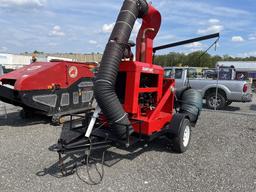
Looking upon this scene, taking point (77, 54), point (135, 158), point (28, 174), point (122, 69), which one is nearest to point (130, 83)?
point (122, 69)

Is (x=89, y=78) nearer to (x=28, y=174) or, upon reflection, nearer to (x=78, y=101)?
(x=78, y=101)

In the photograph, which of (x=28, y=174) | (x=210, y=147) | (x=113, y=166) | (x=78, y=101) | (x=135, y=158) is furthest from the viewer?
(x=78, y=101)

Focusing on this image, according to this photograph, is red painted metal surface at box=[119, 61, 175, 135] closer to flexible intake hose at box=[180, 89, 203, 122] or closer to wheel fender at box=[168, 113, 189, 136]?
wheel fender at box=[168, 113, 189, 136]

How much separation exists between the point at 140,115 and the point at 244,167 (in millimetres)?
2033

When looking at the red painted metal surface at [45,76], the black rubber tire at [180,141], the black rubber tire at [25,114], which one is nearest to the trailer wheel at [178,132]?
the black rubber tire at [180,141]

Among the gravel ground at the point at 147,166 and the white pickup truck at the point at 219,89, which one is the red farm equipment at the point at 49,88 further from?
the white pickup truck at the point at 219,89

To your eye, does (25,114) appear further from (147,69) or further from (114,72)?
(114,72)

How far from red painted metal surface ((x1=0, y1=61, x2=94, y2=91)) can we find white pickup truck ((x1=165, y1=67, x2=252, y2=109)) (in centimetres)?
479

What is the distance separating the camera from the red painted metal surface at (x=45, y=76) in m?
6.69

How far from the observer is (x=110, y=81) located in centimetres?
426

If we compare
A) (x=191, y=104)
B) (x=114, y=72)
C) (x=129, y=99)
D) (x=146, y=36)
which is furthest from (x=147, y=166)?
(x=146, y=36)

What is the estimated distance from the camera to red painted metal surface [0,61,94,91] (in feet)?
22.0

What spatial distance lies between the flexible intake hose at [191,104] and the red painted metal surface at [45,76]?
321 centimetres

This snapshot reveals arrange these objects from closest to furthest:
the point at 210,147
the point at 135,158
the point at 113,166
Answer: the point at 113,166, the point at 135,158, the point at 210,147
